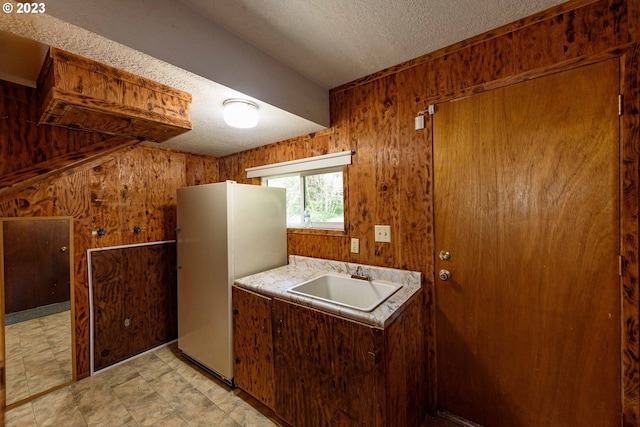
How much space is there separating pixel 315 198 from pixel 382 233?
0.85m

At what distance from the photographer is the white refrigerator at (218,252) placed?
191 centimetres

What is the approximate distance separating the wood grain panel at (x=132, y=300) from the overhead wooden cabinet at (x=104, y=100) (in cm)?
138

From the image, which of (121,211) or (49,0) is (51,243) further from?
(49,0)

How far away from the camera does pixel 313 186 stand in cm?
246

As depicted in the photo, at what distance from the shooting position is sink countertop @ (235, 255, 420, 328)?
125 centimetres

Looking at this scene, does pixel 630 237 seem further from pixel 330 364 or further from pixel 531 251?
pixel 330 364

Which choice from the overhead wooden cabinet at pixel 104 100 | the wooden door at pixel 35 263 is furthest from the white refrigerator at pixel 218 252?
the wooden door at pixel 35 263

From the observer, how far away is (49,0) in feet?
2.80

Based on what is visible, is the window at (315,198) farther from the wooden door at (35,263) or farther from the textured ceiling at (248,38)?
the wooden door at (35,263)

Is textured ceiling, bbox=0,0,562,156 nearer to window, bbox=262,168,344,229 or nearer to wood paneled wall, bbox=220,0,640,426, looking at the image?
wood paneled wall, bbox=220,0,640,426

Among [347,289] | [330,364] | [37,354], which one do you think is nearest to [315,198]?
[347,289]

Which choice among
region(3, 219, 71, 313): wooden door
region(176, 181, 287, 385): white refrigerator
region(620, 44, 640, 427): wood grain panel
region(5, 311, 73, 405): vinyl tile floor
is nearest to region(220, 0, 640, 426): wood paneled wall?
region(620, 44, 640, 427): wood grain panel

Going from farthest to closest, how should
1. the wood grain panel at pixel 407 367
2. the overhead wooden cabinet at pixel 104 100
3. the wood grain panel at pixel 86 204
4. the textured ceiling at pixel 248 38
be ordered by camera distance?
the wood grain panel at pixel 86 204
the wood grain panel at pixel 407 367
the overhead wooden cabinet at pixel 104 100
the textured ceiling at pixel 248 38

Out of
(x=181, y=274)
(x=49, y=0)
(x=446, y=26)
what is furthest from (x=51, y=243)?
(x=446, y=26)
